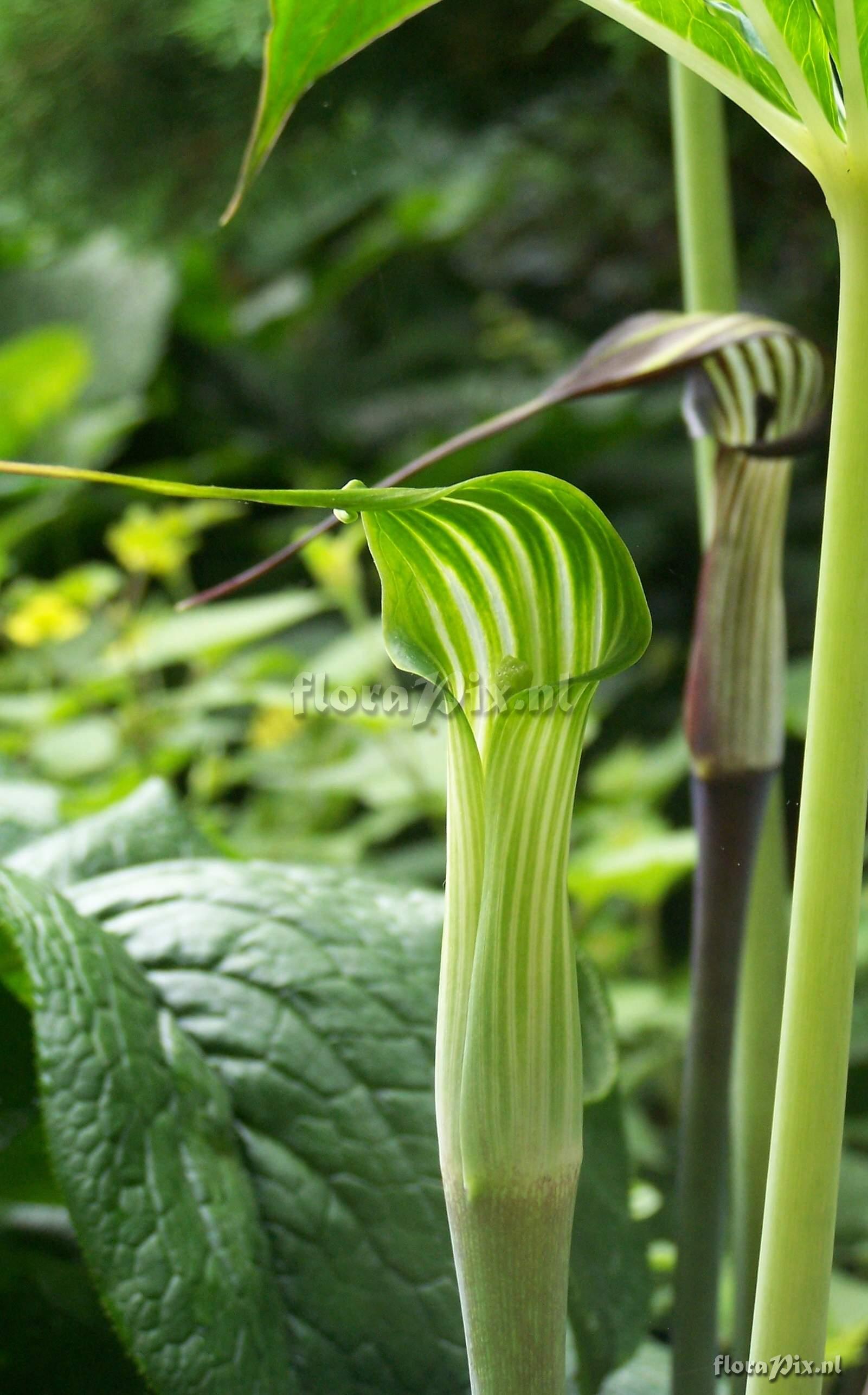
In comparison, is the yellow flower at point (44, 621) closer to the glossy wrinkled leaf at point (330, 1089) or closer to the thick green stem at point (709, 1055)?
the glossy wrinkled leaf at point (330, 1089)

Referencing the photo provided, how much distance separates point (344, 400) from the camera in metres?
1.36

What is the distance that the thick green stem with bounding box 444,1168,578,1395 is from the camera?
189 mm

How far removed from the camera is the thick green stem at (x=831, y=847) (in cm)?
18

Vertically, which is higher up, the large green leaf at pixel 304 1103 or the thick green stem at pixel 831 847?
the thick green stem at pixel 831 847

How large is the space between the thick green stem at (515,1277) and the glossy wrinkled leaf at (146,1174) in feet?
0.27

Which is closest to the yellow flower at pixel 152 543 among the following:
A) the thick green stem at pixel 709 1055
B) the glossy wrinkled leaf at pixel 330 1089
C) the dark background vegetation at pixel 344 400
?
the dark background vegetation at pixel 344 400

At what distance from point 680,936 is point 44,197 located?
22.6 inches

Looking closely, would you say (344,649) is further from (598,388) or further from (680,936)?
(598,388)

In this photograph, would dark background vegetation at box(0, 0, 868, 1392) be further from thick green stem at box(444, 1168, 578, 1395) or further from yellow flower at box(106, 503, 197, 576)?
thick green stem at box(444, 1168, 578, 1395)

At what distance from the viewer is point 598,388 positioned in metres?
0.26

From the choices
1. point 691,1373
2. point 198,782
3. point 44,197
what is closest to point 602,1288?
point 691,1373

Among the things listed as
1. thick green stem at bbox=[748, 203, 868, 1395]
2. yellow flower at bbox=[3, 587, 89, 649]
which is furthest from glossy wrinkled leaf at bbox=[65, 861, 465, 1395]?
yellow flower at bbox=[3, 587, 89, 649]

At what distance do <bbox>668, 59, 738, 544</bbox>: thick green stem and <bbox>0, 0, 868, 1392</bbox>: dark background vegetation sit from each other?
0.03 meters

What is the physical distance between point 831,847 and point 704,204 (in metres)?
0.24
